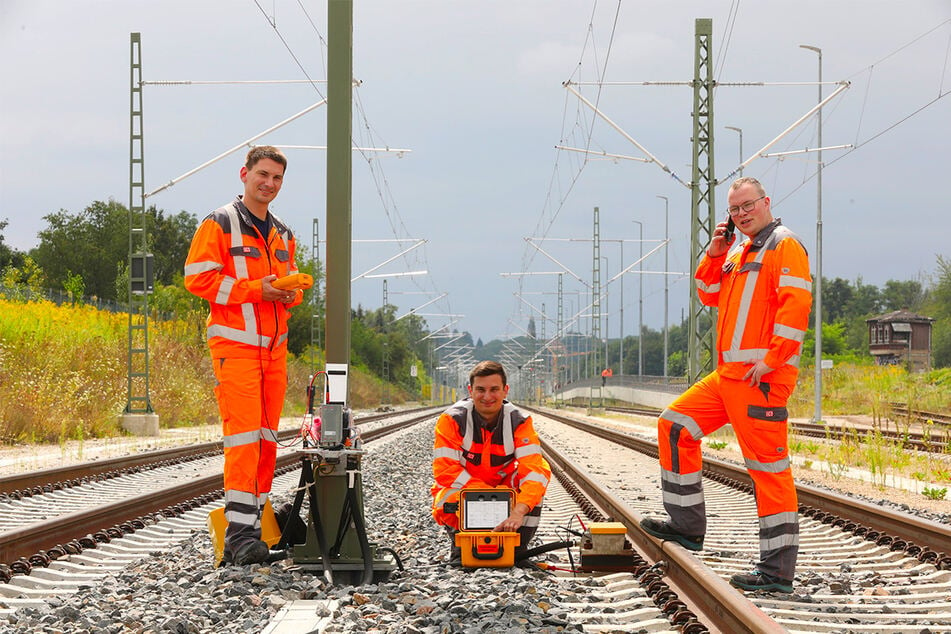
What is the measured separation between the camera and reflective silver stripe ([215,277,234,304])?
527 centimetres

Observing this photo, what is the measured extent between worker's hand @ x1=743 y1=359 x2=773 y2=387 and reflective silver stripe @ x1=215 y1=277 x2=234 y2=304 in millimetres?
2671

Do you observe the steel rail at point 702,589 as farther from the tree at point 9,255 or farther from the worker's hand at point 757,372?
the tree at point 9,255

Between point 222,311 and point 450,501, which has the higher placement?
point 222,311

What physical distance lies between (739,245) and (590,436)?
19319 mm

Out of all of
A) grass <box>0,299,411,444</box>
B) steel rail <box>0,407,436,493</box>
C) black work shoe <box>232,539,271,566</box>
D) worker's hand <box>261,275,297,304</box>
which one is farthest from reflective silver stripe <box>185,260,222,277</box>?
grass <box>0,299,411,444</box>

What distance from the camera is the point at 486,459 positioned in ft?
19.2

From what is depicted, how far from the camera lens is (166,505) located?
8.38m

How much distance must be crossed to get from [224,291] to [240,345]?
0.29 meters

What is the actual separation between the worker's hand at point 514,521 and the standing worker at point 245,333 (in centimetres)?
127

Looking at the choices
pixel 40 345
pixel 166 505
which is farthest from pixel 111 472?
pixel 40 345

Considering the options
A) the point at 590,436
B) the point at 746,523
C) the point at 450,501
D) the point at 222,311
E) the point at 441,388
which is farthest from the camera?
the point at 441,388

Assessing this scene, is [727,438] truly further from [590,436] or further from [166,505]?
[166,505]

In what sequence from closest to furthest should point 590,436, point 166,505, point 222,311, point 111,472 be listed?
point 222,311 → point 166,505 → point 111,472 → point 590,436

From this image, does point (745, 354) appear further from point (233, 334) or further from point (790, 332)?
point (233, 334)
